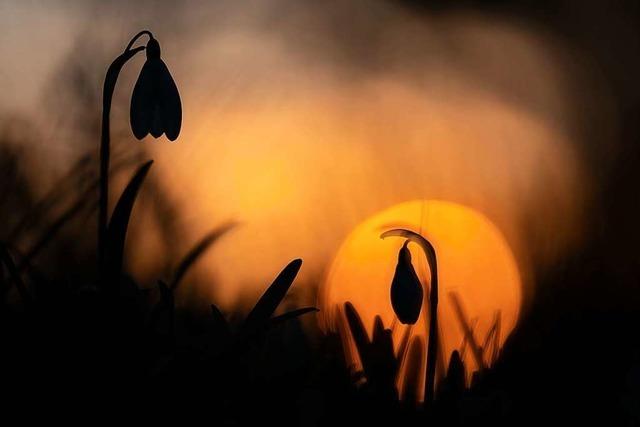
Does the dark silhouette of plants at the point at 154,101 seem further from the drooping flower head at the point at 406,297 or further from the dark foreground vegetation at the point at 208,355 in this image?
the drooping flower head at the point at 406,297

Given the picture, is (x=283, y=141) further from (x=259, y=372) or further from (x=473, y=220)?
(x=259, y=372)

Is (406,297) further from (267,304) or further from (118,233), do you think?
(118,233)

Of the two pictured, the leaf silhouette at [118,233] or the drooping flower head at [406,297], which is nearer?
the leaf silhouette at [118,233]

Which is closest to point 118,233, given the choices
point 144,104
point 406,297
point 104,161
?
point 104,161

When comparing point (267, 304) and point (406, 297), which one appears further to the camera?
point (406, 297)

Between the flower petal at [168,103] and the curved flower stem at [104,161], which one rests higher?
the flower petal at [168,103]

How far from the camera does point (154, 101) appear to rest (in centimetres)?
107

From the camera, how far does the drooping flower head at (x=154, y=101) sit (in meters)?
1.07

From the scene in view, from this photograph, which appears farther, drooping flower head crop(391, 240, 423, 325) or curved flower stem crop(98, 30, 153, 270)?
drooping flower head crop(391, 240, 423, 325)

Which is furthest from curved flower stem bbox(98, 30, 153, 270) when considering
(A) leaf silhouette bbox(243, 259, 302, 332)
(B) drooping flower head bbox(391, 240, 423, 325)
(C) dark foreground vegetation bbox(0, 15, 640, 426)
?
(B) drooping flower head bbox(391, 240, 423, 325)

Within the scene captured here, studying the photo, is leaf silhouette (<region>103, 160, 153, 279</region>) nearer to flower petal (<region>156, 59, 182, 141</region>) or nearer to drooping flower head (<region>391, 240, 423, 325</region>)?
flower petal (<region>156, 59, 182, 141</region>)

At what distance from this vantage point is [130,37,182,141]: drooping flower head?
107cm

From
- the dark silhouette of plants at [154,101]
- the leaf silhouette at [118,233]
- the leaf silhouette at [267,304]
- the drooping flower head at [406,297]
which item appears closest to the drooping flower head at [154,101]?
the dark silhouette of plants at [154,101]

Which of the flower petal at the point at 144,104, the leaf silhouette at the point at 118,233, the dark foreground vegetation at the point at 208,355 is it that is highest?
the flower petal at the point at 144,104
